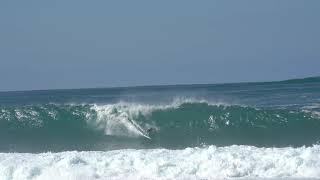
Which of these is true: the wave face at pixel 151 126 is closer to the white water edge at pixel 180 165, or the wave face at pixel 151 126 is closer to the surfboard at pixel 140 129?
the surfboard at pixel 140 129

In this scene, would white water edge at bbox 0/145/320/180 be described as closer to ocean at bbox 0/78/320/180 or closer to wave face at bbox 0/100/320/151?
ocean at bbox 0/78/320/180

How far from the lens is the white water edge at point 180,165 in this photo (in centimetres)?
1386

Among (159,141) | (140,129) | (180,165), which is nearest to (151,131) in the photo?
(140,129)

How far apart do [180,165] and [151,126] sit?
7384 mm

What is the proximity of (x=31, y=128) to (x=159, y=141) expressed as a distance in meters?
4.69

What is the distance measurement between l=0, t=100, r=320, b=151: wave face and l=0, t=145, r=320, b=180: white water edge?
451cm

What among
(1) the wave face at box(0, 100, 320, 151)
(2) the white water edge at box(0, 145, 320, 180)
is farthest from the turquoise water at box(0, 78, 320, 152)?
(2) the white water edge at box(0, 145, 320, 180)

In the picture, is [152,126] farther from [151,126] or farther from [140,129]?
[140,129]

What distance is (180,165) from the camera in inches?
556

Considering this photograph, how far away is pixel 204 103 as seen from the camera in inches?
888

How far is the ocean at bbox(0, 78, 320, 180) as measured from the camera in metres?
14.1

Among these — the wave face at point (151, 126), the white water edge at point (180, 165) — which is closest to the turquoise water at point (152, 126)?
the wave face at point (151, 126)

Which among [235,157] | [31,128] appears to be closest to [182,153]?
[235,157]

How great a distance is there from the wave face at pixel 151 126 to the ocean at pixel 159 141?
3cm
